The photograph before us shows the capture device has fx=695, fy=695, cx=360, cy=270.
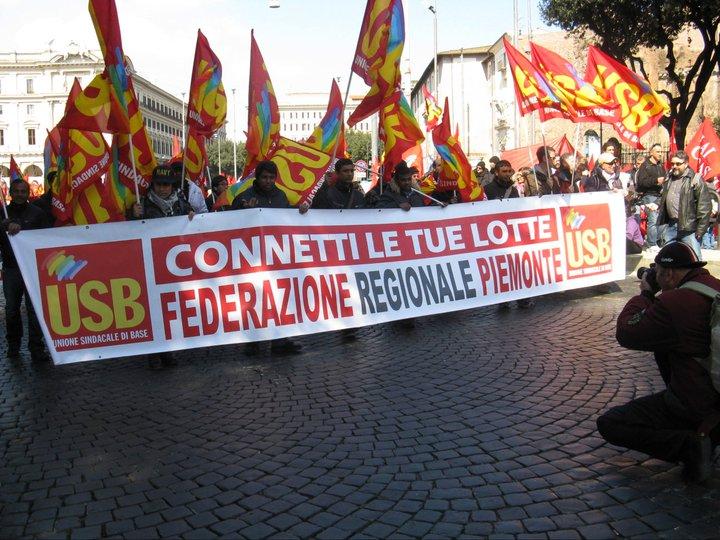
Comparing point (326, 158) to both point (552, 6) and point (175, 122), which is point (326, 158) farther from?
point (175, 122)

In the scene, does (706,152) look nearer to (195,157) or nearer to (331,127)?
(331,127)

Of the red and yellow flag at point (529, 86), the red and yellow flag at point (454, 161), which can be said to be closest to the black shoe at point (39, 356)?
the red and yellow flag at point (454, 161)

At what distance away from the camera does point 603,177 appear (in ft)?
37.2

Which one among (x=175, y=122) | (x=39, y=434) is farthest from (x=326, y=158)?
(x=175, y=122)

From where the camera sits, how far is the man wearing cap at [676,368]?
141 inches

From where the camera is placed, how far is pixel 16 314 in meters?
7.32

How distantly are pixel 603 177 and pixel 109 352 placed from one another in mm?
8295

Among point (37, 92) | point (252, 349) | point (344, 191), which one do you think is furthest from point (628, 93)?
point (37, 92)

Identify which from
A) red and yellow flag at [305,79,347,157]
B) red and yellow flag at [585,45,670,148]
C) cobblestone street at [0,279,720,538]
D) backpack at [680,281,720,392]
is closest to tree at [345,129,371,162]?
red and yellow flag at [585,45,670,148]

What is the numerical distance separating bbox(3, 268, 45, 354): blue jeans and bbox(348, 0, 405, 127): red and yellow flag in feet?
13.1

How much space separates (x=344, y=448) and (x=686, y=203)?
7.32m

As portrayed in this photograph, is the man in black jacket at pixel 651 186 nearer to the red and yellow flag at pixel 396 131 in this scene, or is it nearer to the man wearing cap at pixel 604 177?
the man wearing cap at pixel 604 177

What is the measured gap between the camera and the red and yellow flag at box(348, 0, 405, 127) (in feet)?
25.9

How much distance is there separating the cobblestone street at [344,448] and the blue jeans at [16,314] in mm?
265
